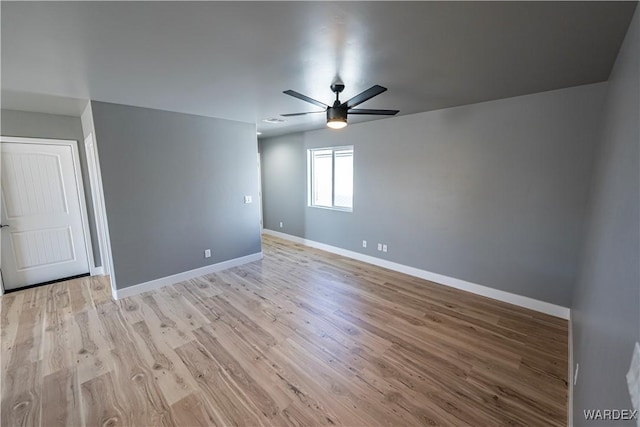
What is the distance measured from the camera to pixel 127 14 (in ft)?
4.57

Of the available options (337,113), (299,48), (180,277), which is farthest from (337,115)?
(180,277)

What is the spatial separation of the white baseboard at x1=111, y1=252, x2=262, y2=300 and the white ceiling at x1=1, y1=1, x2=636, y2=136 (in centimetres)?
237

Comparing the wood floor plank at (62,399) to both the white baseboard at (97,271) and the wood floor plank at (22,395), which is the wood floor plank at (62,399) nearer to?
the wood floor plank at (22,395)

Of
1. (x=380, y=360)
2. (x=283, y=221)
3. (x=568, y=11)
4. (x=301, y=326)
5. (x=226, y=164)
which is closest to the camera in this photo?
(x=568, y=11)

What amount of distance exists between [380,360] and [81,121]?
201 inches

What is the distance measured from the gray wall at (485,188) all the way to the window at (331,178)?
0.95ft

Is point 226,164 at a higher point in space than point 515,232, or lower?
higher

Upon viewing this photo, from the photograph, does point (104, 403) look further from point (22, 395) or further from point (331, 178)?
point (331, 178)

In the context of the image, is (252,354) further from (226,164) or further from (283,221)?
(283,221)

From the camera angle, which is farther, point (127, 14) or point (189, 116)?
point (189, 116)

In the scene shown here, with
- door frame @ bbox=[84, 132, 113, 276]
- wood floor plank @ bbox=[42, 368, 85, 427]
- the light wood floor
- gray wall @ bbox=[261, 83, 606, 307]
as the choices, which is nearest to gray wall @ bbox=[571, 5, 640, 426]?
the light wood floor

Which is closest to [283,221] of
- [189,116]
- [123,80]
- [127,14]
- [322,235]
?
[322,235]

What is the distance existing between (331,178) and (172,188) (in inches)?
111

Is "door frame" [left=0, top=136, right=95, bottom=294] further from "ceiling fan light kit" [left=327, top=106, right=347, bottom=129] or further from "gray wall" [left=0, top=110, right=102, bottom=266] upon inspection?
"ceiling fan light kit" [left=327, top=106, right=347, bottom=129]
